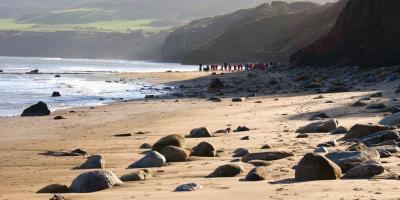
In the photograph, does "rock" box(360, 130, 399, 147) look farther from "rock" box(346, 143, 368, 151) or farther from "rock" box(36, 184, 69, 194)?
"rock" box(36, 184, 69, 194)

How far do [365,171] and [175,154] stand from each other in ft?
11.7

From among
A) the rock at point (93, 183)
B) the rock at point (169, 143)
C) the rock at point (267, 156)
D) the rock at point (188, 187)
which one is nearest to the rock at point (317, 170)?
the rock at point (188, 187)

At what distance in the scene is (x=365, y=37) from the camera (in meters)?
44.4

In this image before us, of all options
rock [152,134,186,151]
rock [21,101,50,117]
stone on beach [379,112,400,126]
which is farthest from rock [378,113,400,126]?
rock [21,101,50,117]

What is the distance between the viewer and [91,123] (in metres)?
19.7

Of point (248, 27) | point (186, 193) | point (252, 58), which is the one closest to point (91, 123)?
point (186, 193)

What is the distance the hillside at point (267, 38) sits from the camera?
104625 millimetres

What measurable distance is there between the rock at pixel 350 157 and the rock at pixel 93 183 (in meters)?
2.56

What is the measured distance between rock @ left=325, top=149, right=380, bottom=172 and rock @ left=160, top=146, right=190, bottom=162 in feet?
8.75

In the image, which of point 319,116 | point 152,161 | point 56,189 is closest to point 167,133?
point 319,116

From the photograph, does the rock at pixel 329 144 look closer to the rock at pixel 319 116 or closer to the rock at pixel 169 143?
the rock at pixel 169 143

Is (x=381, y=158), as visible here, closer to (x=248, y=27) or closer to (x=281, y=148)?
(x=281, y=148)

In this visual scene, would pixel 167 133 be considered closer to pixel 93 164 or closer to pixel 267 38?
pixel 93 164

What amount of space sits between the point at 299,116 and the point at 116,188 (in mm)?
10452
